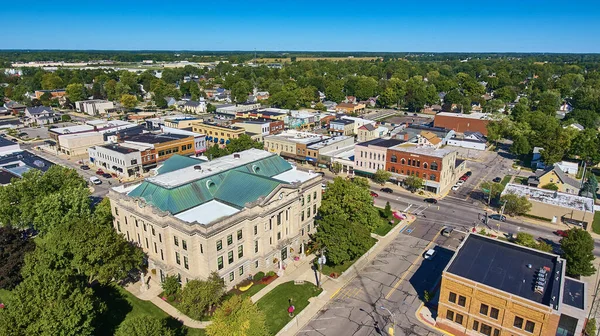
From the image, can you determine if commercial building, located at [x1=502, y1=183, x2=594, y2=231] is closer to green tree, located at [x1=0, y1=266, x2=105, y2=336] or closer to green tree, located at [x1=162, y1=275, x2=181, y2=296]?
green tree, located at [x1=162, y1=275, x2=181, y2=296]

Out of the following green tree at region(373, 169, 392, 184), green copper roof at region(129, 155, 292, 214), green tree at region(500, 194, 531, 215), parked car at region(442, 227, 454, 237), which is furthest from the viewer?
green tree at region(373, 169, 392, 184)

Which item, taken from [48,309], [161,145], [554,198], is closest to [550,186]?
[554,198]

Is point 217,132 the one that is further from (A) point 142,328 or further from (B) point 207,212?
(A) point 142,328

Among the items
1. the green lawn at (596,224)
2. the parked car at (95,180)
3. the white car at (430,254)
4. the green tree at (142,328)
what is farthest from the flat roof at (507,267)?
the parked car at (95,180)

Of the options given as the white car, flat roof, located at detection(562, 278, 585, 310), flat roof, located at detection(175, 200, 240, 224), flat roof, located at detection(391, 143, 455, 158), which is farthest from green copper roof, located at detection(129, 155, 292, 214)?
flat roof, located at detection(391, 143, 455, 158)

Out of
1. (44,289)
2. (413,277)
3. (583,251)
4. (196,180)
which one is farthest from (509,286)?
(44,289)
